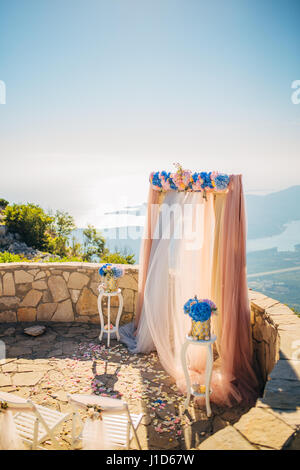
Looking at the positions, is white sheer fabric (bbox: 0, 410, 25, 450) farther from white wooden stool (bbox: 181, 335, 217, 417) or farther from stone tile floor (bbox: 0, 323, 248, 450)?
white wooden stool (bbox: 181, 335, 217, 417)

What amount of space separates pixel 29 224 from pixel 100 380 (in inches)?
411

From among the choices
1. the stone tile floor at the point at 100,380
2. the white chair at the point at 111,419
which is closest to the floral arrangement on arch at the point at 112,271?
the stone tile floor at the point at 100,380

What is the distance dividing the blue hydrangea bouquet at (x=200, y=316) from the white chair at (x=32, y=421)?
4.77 feet

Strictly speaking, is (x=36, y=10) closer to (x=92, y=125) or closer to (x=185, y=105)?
(x=185, y=105)

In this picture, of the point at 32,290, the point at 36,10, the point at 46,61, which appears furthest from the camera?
the point at 46,61

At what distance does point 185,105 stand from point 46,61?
367 centimetres

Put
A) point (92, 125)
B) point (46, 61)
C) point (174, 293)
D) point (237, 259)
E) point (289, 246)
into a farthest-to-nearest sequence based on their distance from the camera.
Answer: point (289, 246), point (92, 125), point (46, 61), point (174, 293), point (237, 259)

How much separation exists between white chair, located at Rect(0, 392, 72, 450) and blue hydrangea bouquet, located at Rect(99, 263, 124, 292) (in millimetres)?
2463

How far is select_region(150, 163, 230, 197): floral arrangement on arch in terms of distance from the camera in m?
4.06

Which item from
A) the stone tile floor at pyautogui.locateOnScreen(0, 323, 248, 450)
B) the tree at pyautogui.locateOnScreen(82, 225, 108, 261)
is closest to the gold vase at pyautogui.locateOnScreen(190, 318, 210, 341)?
the stone tile floor at pyautogui.locateOnScreen(0, 323, 248, 450)

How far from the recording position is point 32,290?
19.4 feet
